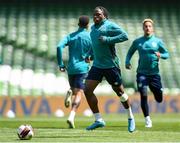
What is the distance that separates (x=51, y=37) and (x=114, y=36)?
62.6 ft

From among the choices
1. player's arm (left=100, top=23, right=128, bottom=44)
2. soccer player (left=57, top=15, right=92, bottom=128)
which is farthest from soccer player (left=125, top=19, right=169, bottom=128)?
player's arm (left=100, top=23, right=128, bottom=44)

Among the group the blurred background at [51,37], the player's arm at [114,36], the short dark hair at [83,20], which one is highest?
the short dark hair at [83,20]

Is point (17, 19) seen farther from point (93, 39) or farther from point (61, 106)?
point (93, 39)

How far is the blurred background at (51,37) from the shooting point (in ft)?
85.6

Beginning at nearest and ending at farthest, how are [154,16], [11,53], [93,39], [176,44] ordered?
[93,39] → [11,53] → [176,44] → [154,16]

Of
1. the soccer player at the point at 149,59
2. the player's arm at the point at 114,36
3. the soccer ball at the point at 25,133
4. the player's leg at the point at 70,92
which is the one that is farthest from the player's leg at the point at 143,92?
the soccer ball at the point at 25,133

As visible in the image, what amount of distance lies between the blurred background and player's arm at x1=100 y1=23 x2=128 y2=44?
41.5 feet

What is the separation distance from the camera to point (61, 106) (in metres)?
23.2

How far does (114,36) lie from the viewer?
38.3ft

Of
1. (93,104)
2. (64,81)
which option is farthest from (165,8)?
(93,104)

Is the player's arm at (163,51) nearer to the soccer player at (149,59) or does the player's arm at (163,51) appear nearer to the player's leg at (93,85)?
the soccer player at (149,59)

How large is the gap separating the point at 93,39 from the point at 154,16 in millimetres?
21784

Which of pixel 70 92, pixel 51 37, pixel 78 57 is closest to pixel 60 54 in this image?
pixel 78 57

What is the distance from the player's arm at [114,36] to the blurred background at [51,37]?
12638 millimetres
